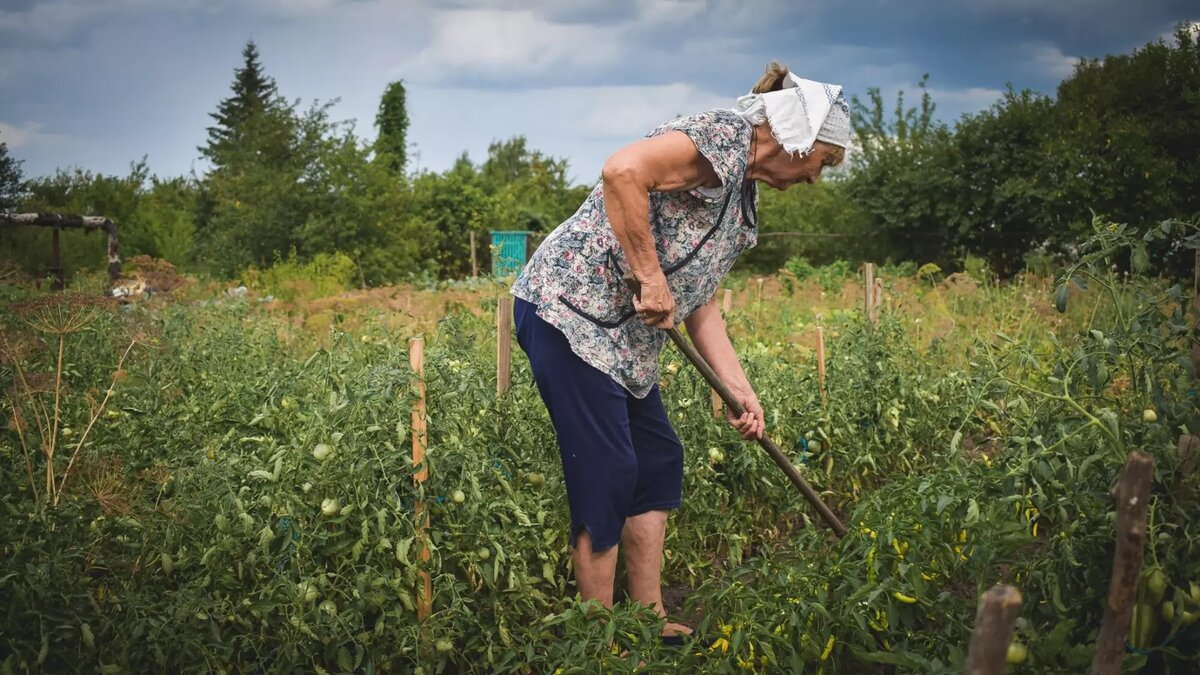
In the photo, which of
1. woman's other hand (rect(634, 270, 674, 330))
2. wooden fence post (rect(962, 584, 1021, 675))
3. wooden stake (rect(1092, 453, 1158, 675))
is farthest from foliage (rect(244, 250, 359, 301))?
wooden fence post (rect(962, 584, 1021, 675))

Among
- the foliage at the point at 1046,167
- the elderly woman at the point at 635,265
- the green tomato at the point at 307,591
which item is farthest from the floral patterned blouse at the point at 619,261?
the foliage at the point at 1046,167

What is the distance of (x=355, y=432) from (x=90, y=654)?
70cm

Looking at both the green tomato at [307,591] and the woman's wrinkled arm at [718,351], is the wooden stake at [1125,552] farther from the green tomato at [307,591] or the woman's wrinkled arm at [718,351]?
the green tomato at [307,591]

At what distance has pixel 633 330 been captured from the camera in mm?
2320

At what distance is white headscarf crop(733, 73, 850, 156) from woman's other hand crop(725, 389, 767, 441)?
692 millimetres

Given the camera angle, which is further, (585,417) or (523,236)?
(523,236)

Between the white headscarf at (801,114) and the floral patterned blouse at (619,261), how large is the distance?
5 cm

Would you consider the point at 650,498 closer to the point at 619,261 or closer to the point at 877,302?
the point at 619,261

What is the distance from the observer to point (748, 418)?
2518 mm

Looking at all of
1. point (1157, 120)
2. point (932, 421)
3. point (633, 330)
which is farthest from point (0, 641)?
point (1157, 120)

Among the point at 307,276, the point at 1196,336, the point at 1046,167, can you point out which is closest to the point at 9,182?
the point at 307,276

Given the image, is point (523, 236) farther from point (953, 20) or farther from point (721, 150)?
point (721, 150)

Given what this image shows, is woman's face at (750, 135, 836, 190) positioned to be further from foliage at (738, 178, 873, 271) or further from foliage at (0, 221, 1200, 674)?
foliage at (738, 178, 873, 271)

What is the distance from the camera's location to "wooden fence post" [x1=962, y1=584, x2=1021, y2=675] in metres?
1.04
